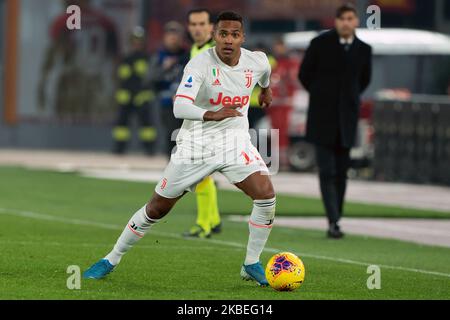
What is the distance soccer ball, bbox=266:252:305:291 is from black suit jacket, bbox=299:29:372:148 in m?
4.79

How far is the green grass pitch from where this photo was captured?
10789 millimetres

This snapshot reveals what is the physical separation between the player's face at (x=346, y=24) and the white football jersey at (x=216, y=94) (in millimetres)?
4418

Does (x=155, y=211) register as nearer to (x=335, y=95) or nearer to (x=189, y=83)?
(x=189, y=83)

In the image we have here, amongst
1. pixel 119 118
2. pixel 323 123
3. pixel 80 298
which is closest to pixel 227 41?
pixel 80 298

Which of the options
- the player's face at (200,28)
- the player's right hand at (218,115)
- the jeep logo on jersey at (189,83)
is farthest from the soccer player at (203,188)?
the player's right hand at (218,115)

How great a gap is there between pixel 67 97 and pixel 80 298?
70.8 ft

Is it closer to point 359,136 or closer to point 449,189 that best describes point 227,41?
point 449,189

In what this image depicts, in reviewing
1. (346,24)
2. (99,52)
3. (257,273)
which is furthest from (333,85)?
(99,52)

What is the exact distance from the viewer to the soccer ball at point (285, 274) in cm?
1084

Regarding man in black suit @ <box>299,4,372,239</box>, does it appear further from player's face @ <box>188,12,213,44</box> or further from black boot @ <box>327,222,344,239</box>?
player's face @ <box>188,12,213,44</box>

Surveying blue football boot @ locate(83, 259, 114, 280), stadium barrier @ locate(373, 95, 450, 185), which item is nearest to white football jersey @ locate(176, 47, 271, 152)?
blue football boot @ locate(83, 259, 114, 280)

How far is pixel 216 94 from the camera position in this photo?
440 inches

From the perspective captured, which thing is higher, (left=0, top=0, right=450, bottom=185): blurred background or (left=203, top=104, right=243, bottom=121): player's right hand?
(left=203, top=104, right=243, bottom=121): player's right hand

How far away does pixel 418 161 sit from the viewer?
24828 mm
